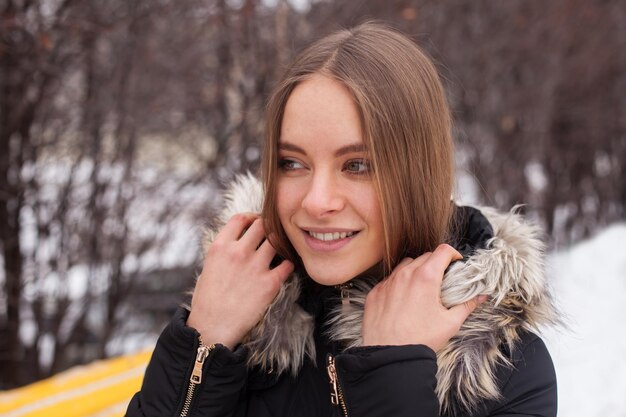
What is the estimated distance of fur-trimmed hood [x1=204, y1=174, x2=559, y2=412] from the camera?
1.59 meters

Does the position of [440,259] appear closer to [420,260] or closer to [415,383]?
[420,260]

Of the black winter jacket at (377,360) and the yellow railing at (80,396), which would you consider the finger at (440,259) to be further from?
the yellow railing at (80,396)

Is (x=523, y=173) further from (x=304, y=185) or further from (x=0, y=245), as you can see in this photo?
(x=304, y=185)

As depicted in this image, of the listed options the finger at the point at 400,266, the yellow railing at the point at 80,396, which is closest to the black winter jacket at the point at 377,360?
the finger at the point at 400,266

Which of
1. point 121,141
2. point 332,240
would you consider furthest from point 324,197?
point 121,141

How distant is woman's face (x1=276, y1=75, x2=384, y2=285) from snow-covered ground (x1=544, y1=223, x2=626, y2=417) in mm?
696

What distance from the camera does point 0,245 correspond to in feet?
13.5

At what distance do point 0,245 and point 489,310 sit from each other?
3.41 meters

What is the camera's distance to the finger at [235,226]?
1890mm

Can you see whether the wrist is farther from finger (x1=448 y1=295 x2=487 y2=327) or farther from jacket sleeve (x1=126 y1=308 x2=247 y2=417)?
finger (x1=448 y1=295 x2=487 y2=327)

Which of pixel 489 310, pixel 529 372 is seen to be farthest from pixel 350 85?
pixel 529 372

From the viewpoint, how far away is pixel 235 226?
1917 mm

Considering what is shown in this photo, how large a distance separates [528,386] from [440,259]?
0.36 meters

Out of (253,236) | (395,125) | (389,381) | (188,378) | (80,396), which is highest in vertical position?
(395,125)
